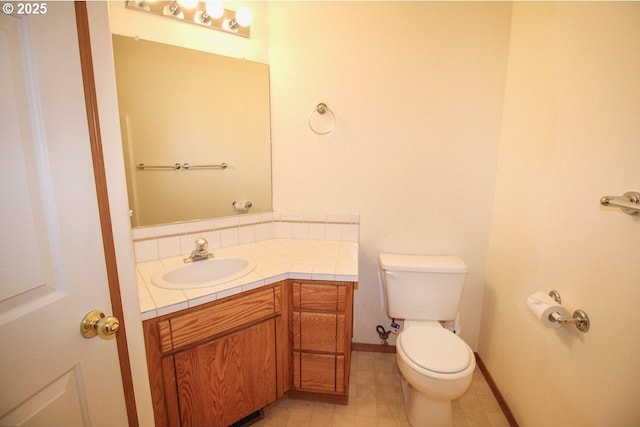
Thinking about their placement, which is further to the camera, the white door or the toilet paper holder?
the toilet paper holder

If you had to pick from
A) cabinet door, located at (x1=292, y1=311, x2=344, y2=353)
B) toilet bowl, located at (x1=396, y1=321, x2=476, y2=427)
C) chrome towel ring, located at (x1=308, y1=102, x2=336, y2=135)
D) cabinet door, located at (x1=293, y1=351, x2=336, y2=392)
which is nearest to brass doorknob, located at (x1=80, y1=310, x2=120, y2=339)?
cabinet door, located at (x1=292, y1=311, x2=344, y2=353)

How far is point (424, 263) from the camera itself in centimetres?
169

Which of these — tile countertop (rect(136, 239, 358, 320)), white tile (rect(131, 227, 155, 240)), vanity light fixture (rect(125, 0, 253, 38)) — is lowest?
tile countertop (rect(136, 239, 358, 320))

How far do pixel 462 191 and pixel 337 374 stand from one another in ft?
4.29

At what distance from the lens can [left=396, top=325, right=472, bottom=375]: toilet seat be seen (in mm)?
1322

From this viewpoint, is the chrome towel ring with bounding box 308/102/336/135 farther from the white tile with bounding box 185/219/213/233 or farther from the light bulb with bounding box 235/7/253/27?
the white tile with bounding box 185/219/213/233

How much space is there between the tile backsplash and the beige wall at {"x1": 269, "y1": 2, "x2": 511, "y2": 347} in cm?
8

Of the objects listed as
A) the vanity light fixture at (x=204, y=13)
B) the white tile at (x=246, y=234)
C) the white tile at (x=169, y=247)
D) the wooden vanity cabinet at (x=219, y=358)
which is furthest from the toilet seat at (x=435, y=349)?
the vanity light fixture at (x=204, y=13)

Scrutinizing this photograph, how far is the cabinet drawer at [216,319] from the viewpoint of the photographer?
3.66ft

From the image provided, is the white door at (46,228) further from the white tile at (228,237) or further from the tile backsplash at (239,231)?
the white tile at (228,237)

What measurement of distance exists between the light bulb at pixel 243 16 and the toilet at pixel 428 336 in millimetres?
1594

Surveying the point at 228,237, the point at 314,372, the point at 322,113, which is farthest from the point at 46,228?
the point at 322,113

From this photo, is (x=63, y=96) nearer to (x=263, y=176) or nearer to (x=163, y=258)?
(x=163, y=258)

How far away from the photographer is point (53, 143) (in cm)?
63
